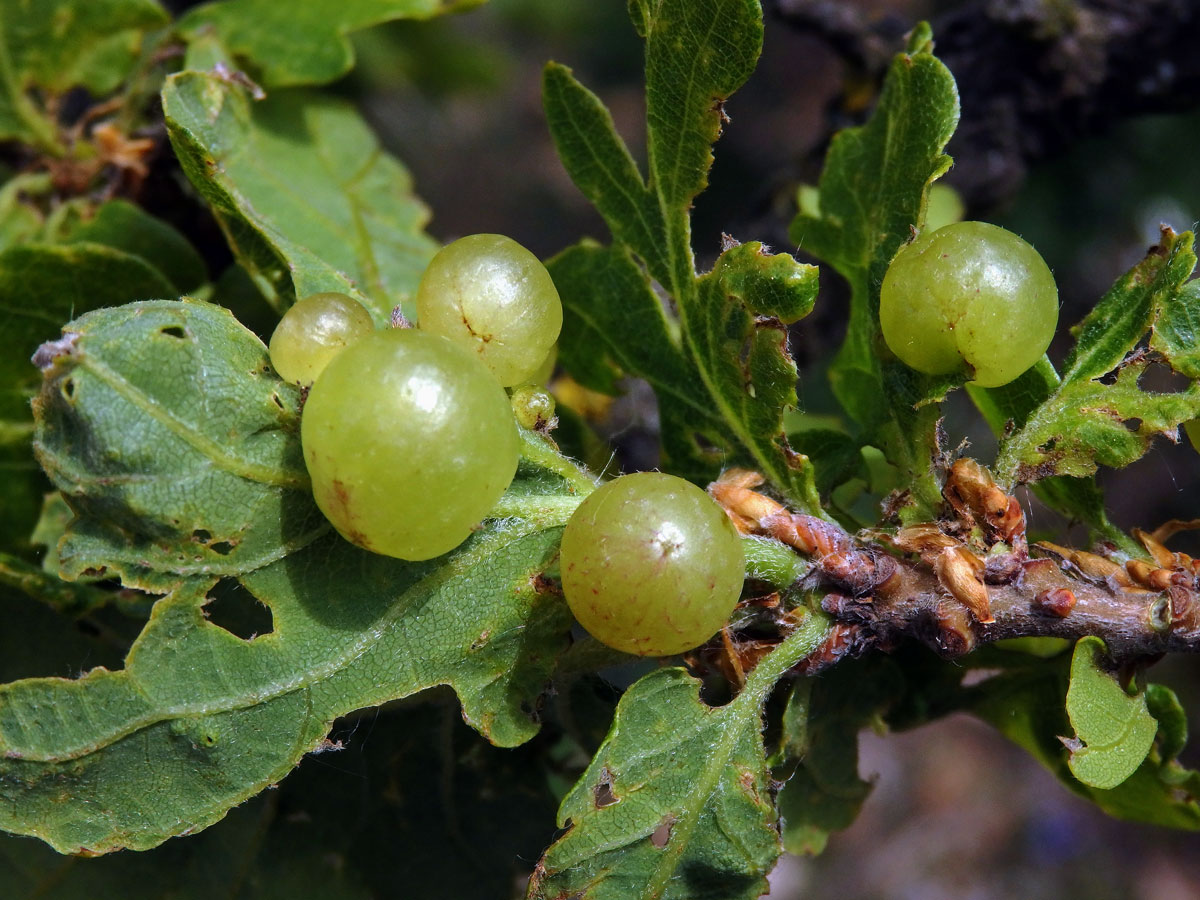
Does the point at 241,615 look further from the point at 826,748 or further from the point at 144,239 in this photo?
the point at 144,239

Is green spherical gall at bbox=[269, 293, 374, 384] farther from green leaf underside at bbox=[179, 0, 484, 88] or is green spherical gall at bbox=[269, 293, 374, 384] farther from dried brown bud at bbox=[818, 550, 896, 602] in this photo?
green leaf underside at bbox=[179, 0, 484, 88]

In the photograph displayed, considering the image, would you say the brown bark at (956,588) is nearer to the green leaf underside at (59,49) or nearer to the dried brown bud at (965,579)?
the dried brown bud at (965,579)

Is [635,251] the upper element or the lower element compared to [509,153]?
upper

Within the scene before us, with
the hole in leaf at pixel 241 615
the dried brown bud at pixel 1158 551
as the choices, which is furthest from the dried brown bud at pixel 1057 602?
the hole in leaf at pixel 241 615

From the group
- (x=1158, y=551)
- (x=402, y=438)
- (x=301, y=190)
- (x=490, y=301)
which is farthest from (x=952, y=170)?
(x=402, y=438)

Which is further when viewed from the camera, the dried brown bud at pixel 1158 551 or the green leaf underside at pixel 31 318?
the green leaf underside at pixel 31 318

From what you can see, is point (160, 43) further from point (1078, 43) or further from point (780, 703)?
point (1078, 43)

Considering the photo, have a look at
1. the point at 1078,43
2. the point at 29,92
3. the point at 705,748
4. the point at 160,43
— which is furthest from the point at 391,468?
the point at 1078,43
